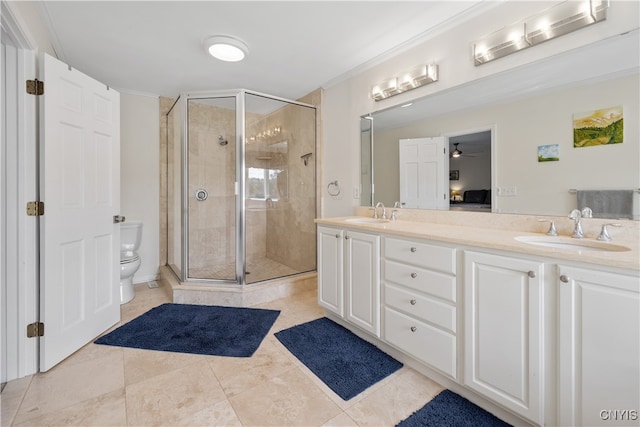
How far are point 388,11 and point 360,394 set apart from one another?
238 centimetres

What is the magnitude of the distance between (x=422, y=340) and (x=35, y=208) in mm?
2372

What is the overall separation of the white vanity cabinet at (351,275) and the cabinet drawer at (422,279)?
0.12 m

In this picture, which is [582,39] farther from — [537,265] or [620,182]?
[537,265]

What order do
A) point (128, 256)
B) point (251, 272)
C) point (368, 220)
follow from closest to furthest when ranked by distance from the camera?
point (368, 220), point (128, 256), point (251, 272)

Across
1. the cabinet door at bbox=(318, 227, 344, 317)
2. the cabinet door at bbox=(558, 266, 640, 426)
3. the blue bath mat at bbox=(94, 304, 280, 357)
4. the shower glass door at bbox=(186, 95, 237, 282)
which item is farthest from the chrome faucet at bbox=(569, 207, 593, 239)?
the shower glass door at bbox=(186, 95, 237, 282)

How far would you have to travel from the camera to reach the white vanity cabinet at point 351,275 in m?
1.85

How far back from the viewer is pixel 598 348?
3.24 feet

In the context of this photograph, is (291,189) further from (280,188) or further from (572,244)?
(572,244)

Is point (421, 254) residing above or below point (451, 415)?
above

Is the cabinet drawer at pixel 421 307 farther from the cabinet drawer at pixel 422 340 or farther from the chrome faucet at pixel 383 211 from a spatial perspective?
the chrome faucet at pixel 383 211

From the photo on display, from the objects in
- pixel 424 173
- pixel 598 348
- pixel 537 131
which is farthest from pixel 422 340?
pixel 537 131

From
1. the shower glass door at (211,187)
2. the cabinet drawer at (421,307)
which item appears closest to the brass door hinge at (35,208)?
the shower glass door at (211,187)

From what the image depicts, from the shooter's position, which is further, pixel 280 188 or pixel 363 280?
pixel 280 188

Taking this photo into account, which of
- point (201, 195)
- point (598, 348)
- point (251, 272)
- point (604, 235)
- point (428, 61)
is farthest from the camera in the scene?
point (201, 195)
